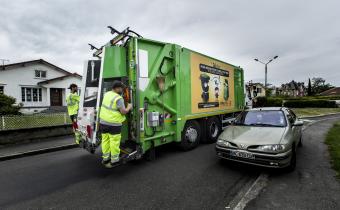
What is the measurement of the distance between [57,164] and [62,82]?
1849cm

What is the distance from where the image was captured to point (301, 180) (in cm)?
385

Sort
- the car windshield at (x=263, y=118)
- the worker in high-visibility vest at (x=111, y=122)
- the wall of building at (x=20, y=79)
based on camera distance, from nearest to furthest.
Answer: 1. the worker in high-visibility vest at (x=111, y=122)
2. the car windshield at (x=263, y=118)
3. the wall of building at (x=20, y=79)

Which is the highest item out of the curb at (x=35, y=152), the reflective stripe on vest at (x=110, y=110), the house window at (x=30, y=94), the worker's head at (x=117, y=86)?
the house window at (x=30, y=94)

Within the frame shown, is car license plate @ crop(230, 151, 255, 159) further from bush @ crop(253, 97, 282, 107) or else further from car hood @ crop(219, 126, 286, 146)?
bush @ crop(253, 97, 282, 107)

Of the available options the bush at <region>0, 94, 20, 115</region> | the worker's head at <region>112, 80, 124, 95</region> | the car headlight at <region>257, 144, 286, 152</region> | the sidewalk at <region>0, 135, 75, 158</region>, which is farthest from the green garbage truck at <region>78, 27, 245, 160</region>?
the bush at <region>0, 94, 20, 115</region>

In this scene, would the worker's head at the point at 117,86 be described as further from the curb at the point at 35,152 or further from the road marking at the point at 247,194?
the curb at the point at 35,152

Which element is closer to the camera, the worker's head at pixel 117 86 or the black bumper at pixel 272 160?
the black bumper at pixel 272 160

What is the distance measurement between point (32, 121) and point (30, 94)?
1449cm

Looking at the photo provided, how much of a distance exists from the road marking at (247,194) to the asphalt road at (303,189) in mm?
76

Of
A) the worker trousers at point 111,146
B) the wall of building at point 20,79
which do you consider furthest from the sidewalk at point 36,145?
the wall of building at point 20,79

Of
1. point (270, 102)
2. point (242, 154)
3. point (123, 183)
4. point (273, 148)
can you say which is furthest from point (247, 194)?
point (270, 102)

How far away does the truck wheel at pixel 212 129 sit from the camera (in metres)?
7.03

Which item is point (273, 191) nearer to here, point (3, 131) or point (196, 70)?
point (196, 70)

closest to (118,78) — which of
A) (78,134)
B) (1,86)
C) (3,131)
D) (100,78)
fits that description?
(100,78)
